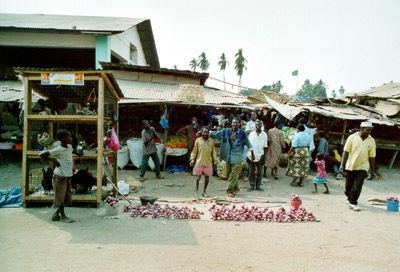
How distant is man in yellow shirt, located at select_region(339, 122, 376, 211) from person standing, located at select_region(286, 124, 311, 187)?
1.93 m

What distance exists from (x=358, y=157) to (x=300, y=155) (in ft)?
7.68

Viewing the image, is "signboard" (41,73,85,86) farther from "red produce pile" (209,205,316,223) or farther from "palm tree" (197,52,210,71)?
"palm tree" (197,52,210,71)

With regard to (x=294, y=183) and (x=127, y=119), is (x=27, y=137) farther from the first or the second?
(x=294, y=183)

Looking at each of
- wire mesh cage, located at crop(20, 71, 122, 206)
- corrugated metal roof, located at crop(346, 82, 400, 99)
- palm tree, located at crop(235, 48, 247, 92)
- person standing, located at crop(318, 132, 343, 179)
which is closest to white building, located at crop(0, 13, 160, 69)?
wire mesh cage, located at crop(20, 71, 122, 206)

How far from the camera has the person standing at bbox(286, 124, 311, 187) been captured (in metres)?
8.05

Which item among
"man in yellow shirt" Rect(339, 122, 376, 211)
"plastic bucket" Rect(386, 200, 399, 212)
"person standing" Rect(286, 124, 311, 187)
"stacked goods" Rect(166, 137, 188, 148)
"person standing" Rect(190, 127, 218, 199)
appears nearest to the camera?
"man in yellow shirt" Rect(339, 122, 376, 211)

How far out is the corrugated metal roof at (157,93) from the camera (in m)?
10.7

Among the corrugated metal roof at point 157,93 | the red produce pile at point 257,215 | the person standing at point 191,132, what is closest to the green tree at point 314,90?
the corrugated metal roof at point 157,93

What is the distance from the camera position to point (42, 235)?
4.11 m

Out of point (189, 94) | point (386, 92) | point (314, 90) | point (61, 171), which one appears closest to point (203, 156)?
point (61, 171)

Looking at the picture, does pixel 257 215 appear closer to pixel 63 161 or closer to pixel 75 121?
pixel 63 161

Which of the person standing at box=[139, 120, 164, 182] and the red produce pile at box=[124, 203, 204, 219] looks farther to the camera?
the person standing at box=[139, 120, 164, 182]

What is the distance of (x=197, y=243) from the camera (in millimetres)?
4012

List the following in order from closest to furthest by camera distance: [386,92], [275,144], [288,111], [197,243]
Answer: [197,243] → [275,144] → [288,111] → [386,92]
